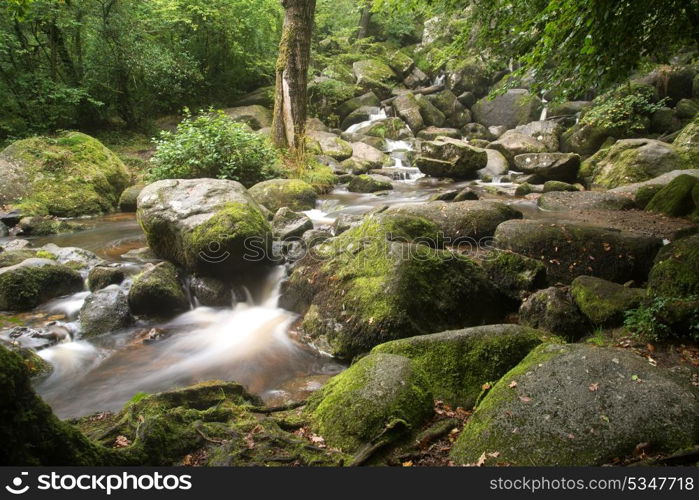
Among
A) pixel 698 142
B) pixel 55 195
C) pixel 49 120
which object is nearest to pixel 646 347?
pixel 698 142

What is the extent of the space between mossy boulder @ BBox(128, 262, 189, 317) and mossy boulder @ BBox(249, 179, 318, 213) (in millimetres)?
3733

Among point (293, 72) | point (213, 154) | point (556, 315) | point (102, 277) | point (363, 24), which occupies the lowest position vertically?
point (556, 315)

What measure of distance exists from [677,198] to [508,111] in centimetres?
1367

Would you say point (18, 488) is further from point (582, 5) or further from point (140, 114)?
point (140, 114)

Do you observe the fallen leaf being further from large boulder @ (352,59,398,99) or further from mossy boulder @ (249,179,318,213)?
large boulder @ (352,59,398,99)

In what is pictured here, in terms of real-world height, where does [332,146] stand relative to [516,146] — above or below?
above

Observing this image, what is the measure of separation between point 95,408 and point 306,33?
11.0 meters

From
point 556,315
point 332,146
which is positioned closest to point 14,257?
point 556,315

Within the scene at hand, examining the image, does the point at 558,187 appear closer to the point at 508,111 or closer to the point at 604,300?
the point at 604,300

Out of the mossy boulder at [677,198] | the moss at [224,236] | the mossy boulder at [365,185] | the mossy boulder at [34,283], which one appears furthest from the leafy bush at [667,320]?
the mossy boulder at [365,185]

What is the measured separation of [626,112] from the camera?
1319cm

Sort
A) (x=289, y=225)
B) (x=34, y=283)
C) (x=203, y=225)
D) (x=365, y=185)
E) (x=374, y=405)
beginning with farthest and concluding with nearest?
(x=365, y=185), (x=289, y=225), (x=203, y=225), (x=34, y=283), (x=374, y=405)

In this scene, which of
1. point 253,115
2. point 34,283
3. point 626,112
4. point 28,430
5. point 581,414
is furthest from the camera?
point 253,115

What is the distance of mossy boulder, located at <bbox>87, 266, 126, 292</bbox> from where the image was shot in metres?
6.11
